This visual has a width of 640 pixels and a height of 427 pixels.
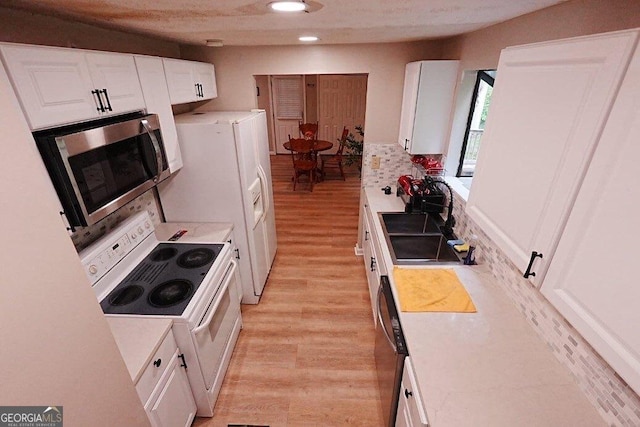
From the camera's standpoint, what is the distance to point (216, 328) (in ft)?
6.40

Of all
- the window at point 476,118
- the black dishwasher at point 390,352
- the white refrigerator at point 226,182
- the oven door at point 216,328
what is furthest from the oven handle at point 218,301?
the window at point 476,118

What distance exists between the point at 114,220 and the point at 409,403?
6.59 feet

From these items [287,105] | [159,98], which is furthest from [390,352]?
[287,105]

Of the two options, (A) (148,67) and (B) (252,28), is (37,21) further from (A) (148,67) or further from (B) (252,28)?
(B) (252,28)

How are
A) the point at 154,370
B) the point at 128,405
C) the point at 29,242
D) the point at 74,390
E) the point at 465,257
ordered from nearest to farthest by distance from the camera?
the point at 29,242
the point at 74,390
the point at 128,405
the point at 154,370
the point at 465,257

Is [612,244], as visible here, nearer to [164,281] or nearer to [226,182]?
[164,281]

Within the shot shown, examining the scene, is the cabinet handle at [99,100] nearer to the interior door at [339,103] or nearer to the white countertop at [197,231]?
the white countertop at [197,231]

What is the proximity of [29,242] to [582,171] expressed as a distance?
1448mm

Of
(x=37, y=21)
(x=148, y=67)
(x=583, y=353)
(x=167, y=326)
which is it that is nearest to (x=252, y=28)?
(x=148, y=67)

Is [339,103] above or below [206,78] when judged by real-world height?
below

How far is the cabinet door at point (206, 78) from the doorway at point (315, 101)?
4.41m

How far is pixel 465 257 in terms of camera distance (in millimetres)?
1903

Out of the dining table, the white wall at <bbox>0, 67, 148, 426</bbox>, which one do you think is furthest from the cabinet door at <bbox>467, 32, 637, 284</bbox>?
the dining table

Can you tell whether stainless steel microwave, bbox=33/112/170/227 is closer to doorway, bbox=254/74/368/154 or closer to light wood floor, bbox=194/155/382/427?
light wood floor, bbox=194/155/382/427
